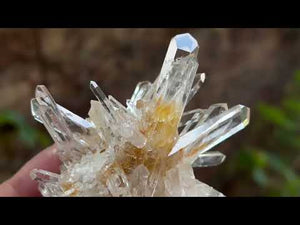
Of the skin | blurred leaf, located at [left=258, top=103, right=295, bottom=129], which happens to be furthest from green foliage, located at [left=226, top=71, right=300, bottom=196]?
the skin

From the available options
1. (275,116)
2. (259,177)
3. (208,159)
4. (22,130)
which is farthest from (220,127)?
(275,116)

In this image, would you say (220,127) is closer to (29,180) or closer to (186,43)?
(186,43)

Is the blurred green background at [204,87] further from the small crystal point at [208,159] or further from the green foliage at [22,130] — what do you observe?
the small crystal point at [208,159]

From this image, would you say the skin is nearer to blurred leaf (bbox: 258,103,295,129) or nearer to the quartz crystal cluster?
the quartz crystal cluster

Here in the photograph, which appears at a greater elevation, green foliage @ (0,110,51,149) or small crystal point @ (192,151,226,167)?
green foliage @ (0,110,51,149)

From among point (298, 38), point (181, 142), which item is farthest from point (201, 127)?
point (298, 38)

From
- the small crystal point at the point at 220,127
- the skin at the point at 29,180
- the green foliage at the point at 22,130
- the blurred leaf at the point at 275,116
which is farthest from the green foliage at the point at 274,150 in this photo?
the small crystal point at the point at 220,127

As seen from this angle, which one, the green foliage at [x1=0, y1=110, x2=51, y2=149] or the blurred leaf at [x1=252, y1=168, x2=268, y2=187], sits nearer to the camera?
the green foliage at [x1=0, y1=110, x2=51, y2=149]
